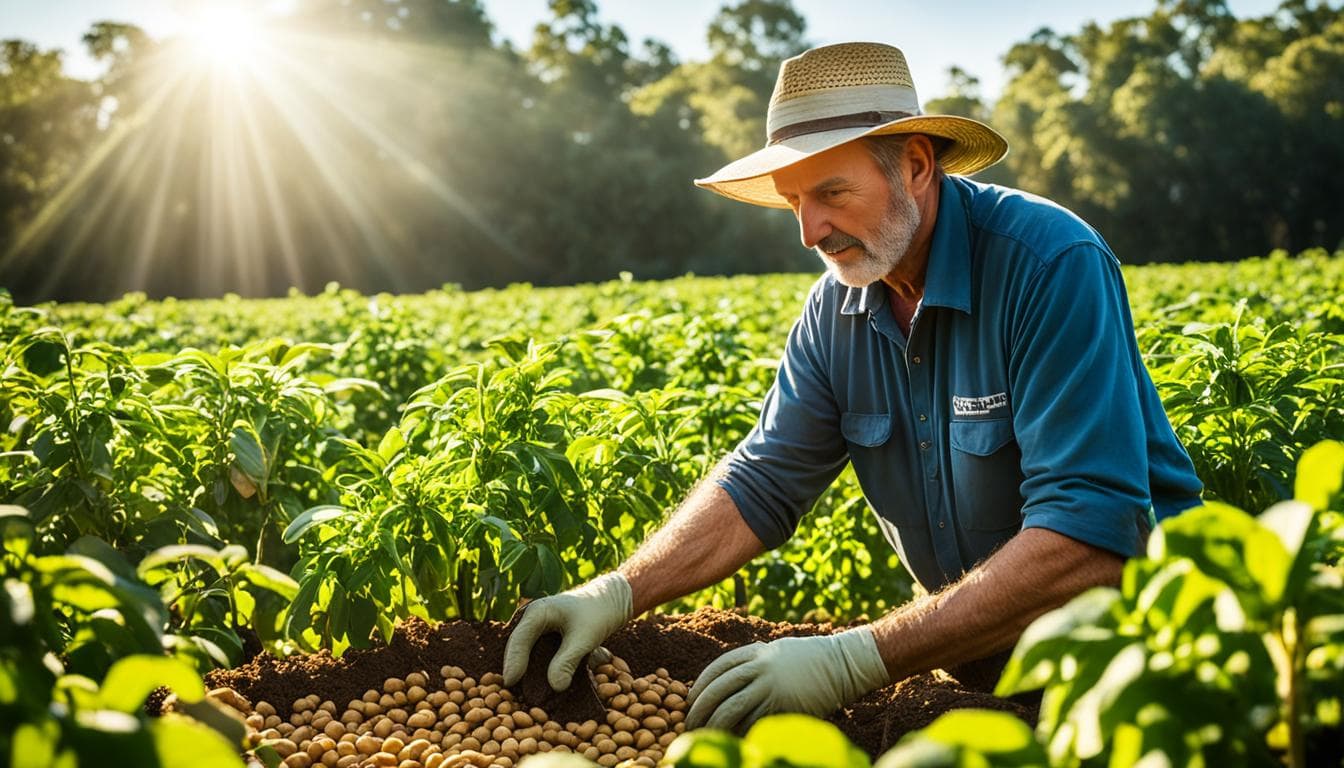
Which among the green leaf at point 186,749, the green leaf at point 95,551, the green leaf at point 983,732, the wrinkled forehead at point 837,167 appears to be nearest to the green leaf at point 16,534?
the green leaf at point 95,551

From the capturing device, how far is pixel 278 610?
2986mm

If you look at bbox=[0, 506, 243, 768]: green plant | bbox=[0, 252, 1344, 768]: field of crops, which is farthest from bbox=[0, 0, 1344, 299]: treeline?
bbox=[0, 506, 243, 768]: green plant

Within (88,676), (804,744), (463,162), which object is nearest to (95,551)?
(88,676)

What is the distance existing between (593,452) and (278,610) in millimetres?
916

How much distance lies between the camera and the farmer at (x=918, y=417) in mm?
2299

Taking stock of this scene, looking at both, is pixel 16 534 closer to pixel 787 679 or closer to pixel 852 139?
pixel 787 679

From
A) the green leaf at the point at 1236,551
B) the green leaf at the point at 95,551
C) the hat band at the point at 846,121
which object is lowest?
the green leaf at the point at 95,551

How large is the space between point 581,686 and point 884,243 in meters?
1.28

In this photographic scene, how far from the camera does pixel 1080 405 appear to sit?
2.37 metres

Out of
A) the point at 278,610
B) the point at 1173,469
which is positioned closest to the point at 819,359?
the point at 1173,469

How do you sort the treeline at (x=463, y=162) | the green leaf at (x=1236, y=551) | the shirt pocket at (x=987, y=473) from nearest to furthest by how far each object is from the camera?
the green leaf at (x=1236, y=551), the shirt pocket at (x=987, y=473), the treeline at (x=463, y=162)

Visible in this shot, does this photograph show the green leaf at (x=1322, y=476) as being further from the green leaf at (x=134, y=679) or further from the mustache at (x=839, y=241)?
the mustache at (x=839, y=241)

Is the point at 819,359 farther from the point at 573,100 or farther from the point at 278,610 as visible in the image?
the point at 573,100

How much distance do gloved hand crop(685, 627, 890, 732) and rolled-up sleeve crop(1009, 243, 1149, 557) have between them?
44cm
